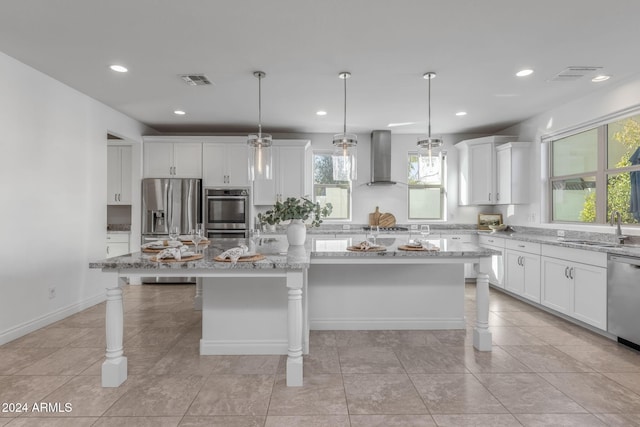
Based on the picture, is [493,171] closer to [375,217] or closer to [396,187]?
[396,187]

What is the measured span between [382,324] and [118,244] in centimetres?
445

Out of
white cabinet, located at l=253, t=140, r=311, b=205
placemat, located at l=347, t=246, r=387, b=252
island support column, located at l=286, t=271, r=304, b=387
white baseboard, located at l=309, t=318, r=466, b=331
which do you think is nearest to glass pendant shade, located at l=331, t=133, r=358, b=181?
placemat, located at l=347, t=246, r=387, b=252

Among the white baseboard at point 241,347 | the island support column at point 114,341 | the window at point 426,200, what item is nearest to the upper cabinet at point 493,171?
the window at point 426,200

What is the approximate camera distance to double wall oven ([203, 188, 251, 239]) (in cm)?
548

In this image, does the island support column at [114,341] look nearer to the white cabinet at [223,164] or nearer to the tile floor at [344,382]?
the tile floor at [344,382]

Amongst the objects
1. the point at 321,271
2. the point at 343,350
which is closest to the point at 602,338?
the point at 343,350

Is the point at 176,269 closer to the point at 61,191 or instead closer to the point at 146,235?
the point at 61,191

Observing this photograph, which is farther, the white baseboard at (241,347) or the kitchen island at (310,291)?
the white baseboard at (241,347)

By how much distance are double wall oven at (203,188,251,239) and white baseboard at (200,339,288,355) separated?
2834mm

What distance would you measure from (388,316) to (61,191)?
3741mm

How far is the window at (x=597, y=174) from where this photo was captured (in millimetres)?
3709

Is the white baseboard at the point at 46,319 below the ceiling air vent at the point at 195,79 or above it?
below

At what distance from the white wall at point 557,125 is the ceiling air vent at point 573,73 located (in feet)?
1.77

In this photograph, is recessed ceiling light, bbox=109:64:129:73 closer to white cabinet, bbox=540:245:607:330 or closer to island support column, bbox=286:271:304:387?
island support column, bbox=286:271:304:387
